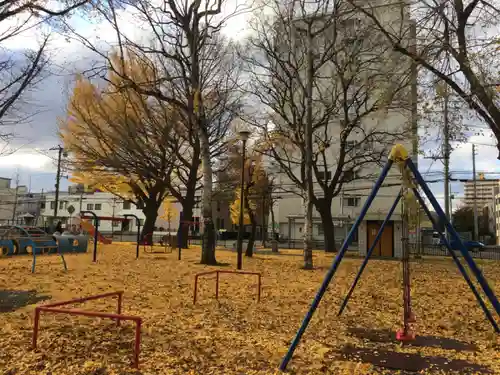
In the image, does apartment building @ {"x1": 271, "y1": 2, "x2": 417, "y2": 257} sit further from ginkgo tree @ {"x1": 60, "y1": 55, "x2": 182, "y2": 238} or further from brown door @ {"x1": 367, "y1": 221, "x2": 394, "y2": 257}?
ginkgo tree @ {"x1": 60, "y1": 55, "x2": 182, "y2": 238}

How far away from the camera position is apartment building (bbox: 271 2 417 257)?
19.8 meters

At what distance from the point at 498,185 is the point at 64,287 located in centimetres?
7899

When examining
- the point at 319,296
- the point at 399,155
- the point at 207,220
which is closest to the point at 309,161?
the point at 207,220

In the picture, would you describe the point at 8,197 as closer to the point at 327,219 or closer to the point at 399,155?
the point at 327,219

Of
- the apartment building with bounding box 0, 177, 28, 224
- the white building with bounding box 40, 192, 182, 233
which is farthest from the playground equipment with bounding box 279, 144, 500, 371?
the apartment building with bounding box 0, 177, 28, 224

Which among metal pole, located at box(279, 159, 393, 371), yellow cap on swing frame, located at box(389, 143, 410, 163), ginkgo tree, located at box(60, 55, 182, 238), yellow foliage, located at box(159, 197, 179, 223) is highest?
ginkgo tree, located at box(60, 55, 182, 238)

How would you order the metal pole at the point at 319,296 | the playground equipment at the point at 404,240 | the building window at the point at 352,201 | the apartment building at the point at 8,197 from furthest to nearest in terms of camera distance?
the apartment building at the point at 8,197
the building window at the point at 352,201
the playground equipment at the point at 404,240
the metal pole at the point at 319,296

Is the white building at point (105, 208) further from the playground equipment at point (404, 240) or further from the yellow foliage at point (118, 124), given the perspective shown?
the playground equipment at point (404, 240)

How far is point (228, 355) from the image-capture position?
5.06 metres

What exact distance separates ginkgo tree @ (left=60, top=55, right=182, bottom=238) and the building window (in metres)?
26.7

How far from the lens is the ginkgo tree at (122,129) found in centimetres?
2262

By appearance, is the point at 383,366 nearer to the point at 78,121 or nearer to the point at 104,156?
the point at 104,156

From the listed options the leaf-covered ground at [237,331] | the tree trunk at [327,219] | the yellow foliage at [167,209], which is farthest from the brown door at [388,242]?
the yellow foliage at [167,209]

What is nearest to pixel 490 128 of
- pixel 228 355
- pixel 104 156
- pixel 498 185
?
pixel 228 355
